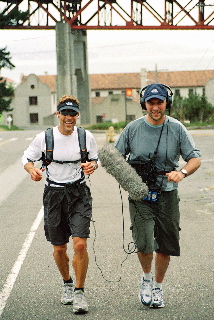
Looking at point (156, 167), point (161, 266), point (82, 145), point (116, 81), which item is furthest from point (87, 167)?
point (116, 81)

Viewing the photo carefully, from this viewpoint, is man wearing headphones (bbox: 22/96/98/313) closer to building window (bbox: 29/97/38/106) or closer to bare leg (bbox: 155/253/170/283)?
bare leg (bbox: 155/253/170/283)

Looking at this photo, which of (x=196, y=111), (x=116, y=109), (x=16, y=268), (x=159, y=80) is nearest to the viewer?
(x=16, y=268)

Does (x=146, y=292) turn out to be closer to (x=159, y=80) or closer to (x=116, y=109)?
(x=116, y=109)

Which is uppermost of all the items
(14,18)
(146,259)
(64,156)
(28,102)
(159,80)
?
(14,18)

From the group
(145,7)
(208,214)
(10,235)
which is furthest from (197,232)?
(145,7)

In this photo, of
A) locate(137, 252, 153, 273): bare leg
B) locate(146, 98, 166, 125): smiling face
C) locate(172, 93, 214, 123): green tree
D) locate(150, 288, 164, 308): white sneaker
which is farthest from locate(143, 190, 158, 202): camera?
locate(172, 93, 214, 123): green tree

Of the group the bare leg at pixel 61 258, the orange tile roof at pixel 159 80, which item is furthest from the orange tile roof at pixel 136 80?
the bare leg at pixel 61 258

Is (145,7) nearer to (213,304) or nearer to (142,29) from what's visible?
(142,29)

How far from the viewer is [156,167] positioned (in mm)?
4902

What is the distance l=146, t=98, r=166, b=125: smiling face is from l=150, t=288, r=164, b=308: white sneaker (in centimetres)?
153

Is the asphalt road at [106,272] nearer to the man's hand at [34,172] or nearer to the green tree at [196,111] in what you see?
the man's hand at [34,172]

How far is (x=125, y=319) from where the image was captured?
4.69 metres

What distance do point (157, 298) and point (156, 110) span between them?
1674mm

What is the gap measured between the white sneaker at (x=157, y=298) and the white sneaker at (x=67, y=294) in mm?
738
